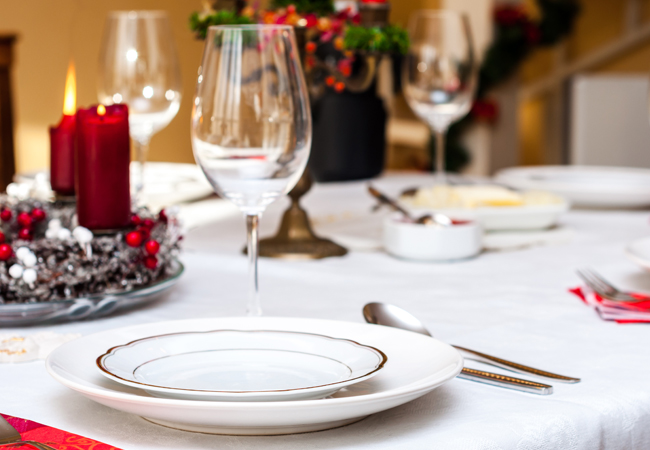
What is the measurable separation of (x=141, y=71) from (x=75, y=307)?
0.47 m

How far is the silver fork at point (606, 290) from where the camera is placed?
2.43 feet

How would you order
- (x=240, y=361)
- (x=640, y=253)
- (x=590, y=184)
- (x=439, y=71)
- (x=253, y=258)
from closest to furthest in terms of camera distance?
(x=240, y=361) < (x=253, y=258) < (x=640, y=253) < (x=439, y=71) < (x=590, y=184)

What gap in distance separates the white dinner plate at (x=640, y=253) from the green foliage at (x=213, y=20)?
53cm

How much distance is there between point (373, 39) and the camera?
100 cm

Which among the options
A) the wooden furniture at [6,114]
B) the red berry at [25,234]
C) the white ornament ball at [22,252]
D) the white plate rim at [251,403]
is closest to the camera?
the white plate rim at [251,403]

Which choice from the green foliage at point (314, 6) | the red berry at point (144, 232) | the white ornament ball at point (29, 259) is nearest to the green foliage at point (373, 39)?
the green foliage at point (314, 6)

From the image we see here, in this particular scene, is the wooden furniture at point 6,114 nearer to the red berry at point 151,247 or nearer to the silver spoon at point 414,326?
the red berry at point 151,247

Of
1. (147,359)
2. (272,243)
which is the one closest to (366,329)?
(147,359)

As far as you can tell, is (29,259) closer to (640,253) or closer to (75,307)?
(75,307)

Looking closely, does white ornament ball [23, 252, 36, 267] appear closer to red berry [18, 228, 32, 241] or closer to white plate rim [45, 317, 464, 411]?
red berry [18, 228, 32, 241]

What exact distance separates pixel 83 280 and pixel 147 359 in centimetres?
22

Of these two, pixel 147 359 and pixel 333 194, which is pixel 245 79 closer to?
pixel 147 359

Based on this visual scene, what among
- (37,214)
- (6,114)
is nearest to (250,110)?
(37,214)

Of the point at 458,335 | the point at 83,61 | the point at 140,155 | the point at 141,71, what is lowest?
the point at 458,335
